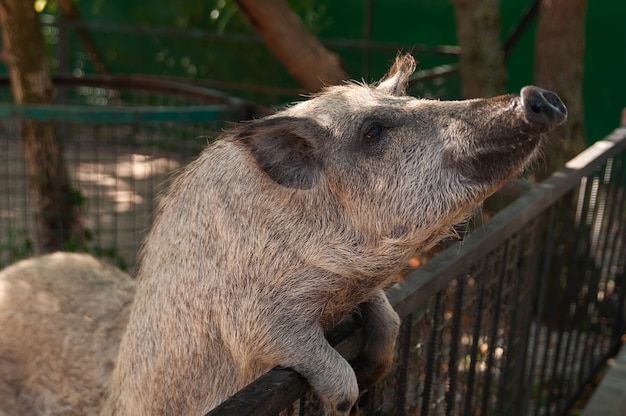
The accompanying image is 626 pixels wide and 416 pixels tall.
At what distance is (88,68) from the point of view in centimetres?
1073

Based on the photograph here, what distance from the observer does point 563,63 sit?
518 cm

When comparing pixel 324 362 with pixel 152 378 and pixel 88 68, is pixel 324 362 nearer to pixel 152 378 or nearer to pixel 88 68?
pixel 152 378

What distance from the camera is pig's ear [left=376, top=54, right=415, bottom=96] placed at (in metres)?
2.62

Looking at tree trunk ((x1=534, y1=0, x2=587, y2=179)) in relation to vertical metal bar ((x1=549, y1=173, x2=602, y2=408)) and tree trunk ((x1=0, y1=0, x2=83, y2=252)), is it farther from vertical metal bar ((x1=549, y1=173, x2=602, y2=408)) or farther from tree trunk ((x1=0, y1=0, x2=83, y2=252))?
tree trunk ((x1=0, y1=0, x2=83, y2=252))

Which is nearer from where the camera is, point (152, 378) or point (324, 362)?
point (324, 362)

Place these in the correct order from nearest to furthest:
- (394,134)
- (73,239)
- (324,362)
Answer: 1. (324,362)
2. (394,134)
3. (73,239)

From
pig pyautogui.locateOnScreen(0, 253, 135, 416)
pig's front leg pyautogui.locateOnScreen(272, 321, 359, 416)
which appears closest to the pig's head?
pig's front leg pyautogui.locateOnScreen(272, 321, 359, 416)

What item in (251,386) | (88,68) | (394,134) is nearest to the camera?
(251,386)

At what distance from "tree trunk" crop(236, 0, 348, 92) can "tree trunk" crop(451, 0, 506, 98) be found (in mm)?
931

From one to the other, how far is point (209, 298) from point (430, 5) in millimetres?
7481

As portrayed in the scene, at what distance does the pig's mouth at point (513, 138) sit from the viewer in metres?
2.00

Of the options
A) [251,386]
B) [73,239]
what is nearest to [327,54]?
[73,239]

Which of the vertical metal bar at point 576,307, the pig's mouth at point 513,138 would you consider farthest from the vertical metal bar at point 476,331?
the vertical metal bar at point 576,307

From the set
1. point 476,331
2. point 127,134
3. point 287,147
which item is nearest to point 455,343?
point 476,331
